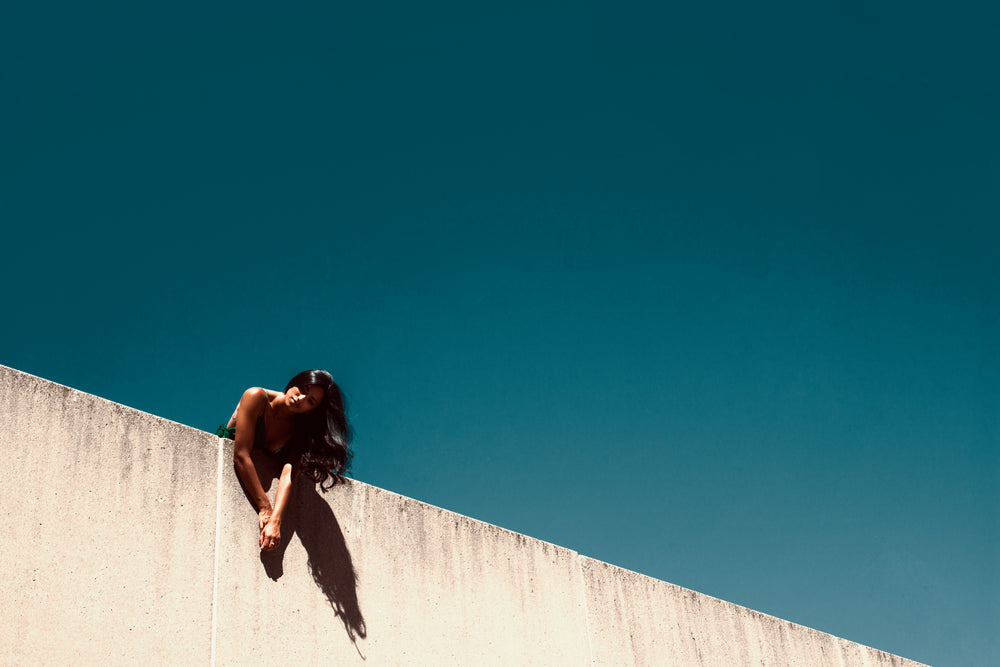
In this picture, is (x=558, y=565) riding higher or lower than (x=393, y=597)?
higher

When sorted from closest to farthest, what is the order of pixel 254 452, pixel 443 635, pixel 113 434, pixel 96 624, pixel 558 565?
pixel 96 624 → pixel 113 434 → pixel 254 452 → pixel 443 635 → pixel 558 565

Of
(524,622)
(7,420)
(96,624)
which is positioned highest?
(7,420)

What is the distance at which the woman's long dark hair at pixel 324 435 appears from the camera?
4918 millimetres

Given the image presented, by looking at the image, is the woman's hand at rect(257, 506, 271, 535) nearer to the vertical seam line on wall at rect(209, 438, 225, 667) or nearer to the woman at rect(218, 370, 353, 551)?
the woman at rect(218, 370, 353, 551)

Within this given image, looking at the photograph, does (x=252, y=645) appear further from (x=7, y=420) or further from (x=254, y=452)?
(x=7, y=420)

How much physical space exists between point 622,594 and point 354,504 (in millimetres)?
1959

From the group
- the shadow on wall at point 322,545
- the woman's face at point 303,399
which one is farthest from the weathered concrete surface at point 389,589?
the woman's face at point 303,399

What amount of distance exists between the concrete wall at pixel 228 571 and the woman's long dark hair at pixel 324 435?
0.12 metres

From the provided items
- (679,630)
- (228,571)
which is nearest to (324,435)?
(228,571)

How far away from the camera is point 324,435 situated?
195 inches

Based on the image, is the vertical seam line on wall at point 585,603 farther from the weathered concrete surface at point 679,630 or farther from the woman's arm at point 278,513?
the woman's arm at point 278,513

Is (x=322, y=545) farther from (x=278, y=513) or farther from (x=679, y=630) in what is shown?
(x=679, y=630)

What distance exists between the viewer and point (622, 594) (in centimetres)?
613

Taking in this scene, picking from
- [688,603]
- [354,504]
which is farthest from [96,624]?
[688,603]
